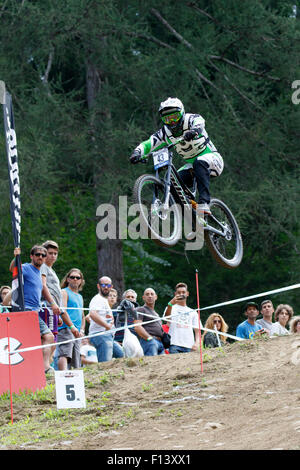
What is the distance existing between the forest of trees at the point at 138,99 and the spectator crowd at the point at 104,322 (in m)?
5.72

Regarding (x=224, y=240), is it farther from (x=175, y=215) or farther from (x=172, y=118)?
(x=172, y=118)

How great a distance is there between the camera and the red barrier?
386 inches

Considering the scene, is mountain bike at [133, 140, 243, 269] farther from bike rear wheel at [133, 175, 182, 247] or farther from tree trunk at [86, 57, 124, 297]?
tree trunk at [86, 57, 124, 297]

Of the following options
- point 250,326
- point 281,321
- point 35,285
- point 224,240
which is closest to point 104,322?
point 35,285

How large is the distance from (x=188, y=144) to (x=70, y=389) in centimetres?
309

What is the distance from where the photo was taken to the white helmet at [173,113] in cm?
918

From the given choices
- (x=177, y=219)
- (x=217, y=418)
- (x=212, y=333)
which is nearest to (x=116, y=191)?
(x=212, y=333)

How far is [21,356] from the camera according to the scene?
32.6ft

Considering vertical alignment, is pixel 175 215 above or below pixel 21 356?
above

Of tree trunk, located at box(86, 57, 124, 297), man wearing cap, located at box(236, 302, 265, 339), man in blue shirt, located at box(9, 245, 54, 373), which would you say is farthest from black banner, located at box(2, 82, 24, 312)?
tree trunk, located at box(86, 57, 124, 297)

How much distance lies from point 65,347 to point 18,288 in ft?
3.76

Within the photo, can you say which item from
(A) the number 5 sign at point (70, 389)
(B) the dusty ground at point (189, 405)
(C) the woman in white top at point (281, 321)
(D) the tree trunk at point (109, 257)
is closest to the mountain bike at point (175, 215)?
(C) the woman in white top at point (281, 321)

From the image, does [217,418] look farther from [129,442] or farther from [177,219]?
[177,219]
